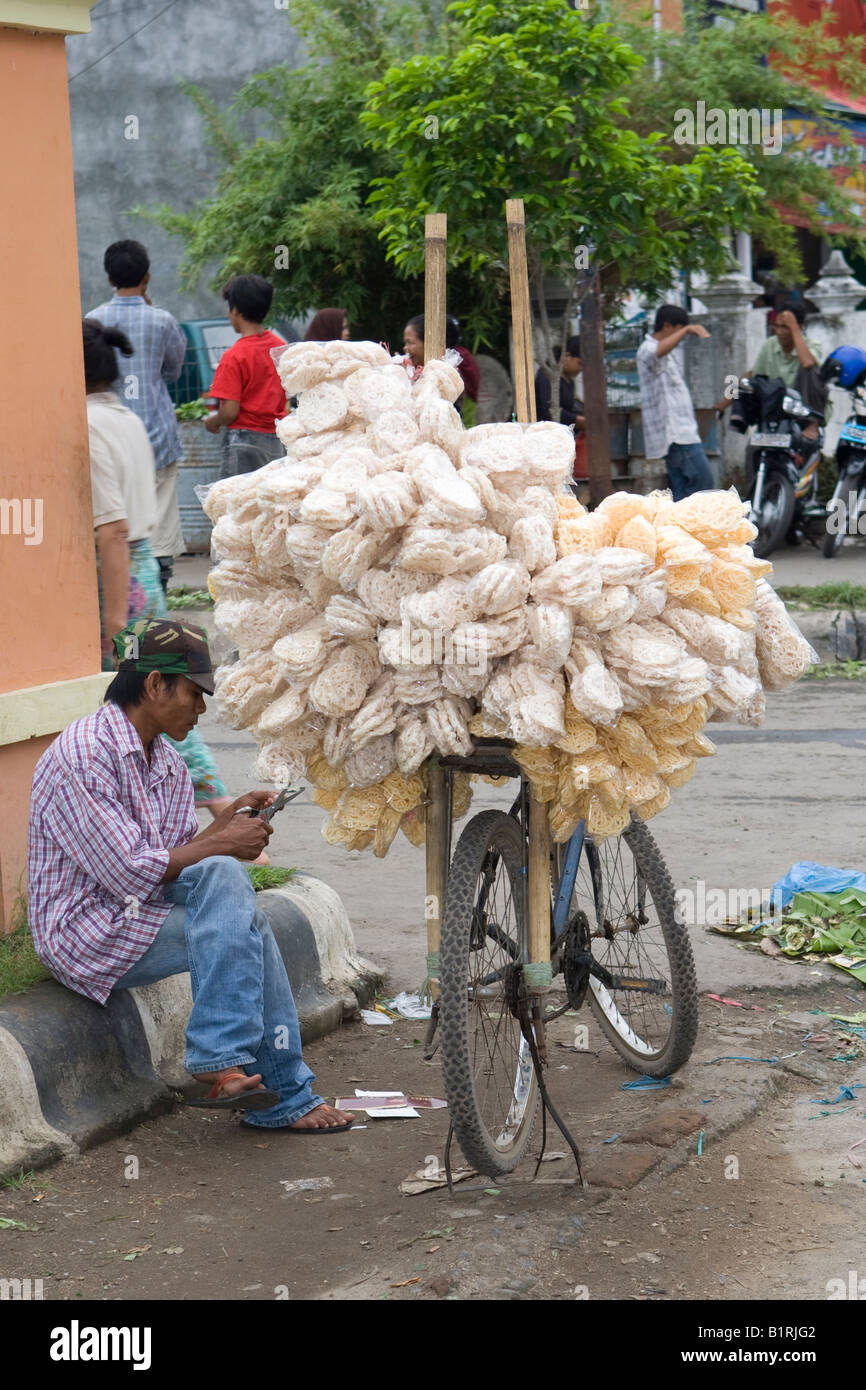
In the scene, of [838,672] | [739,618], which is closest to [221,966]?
[739,618]

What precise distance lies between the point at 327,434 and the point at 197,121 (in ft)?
44.4

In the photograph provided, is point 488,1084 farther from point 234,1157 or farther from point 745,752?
point 745,752

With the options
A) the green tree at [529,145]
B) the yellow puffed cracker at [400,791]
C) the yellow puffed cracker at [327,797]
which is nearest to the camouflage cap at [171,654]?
the yellow puffed cracker at [327,797]

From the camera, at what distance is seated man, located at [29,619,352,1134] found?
3.82m

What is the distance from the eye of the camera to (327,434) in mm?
3488

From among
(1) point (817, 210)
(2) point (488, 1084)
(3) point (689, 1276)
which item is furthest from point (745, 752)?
(1) point (817, 210)

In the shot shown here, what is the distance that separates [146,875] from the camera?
383 centimetres

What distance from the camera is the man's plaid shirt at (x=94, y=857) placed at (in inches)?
150

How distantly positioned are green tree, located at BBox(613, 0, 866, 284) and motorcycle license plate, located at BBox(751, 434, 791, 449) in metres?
1.61

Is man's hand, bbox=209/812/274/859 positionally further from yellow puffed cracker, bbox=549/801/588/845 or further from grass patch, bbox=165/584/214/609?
grass patch, bbox=165/584/214/609

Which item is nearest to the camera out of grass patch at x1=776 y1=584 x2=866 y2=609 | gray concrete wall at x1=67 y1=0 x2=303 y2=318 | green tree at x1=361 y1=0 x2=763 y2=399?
green tree at x1=361 y1=0 x2=763 y2=399

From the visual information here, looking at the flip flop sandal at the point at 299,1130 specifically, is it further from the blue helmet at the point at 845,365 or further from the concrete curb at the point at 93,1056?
the blue helmet at the point at 845,365

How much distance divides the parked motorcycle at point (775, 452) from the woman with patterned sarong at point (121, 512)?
22.4ft

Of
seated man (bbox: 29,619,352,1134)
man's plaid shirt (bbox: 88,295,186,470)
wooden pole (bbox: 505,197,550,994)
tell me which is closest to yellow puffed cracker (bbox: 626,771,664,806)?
wooden pole (bbox: 505,197,550,994)
